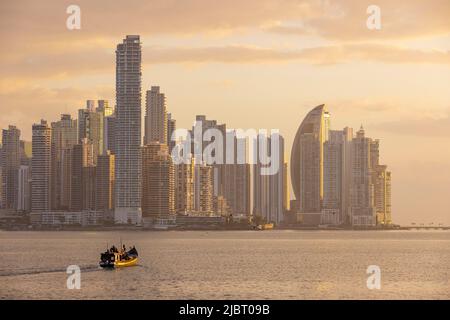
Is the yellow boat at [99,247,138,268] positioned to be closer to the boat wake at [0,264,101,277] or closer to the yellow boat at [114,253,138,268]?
the yellow boat at [114,253,138,268]

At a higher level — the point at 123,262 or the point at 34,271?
the point at 123,262

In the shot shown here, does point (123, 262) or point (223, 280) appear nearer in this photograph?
point (223, 280)

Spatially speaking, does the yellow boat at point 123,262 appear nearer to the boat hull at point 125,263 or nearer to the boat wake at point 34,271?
the boat hull at point 125,263

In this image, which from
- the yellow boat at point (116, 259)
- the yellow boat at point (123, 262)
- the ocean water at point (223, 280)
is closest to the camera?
the ocean water at point (223, 280)

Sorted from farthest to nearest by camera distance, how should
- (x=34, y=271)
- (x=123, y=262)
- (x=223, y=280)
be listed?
(x=123, y=262)
(x=34, y=271)
(x=223, y=280)

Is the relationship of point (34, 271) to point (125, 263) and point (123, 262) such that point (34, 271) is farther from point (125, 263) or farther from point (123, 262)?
point (125, 263)

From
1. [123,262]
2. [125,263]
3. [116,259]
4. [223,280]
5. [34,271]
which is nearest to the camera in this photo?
[223,280]

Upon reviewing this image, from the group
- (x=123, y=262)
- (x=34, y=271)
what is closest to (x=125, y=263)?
(x=123, y=262)

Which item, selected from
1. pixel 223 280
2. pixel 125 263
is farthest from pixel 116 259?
pixel 223 280

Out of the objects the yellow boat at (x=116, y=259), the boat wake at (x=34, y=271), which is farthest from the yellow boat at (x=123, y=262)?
the boat wake at (x=34, y=271)

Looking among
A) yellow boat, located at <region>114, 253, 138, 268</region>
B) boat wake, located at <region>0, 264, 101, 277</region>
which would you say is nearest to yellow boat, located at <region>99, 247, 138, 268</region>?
yellow boat, located at <region>114, 253, 138, 268</region>
